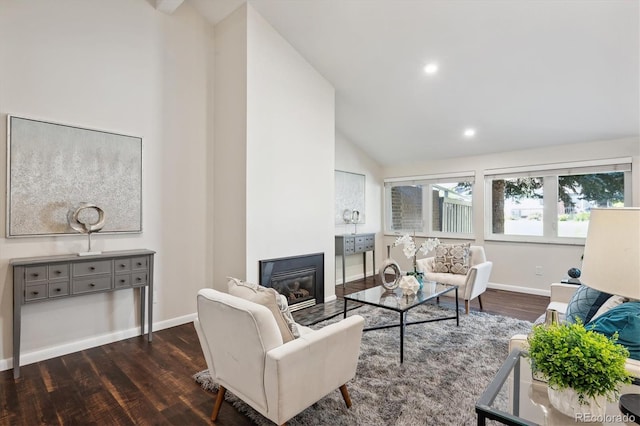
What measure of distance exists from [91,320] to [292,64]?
3.50 m

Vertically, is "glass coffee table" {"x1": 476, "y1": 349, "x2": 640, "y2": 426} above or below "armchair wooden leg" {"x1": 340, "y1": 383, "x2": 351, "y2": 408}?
above

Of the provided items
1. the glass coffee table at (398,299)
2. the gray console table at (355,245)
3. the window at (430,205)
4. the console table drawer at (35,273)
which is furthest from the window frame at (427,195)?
the console table drawer at (35,273)

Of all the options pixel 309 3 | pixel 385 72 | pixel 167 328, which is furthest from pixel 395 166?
pixel 167 328

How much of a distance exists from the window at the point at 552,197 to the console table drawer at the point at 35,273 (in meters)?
5.70

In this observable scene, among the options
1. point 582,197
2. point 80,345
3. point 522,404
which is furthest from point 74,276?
point 582,197

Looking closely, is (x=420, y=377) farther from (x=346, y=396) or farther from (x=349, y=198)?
(x=349, y=198)

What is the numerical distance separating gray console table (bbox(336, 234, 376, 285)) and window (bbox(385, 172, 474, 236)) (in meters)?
0.88

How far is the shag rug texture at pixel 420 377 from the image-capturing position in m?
1.96

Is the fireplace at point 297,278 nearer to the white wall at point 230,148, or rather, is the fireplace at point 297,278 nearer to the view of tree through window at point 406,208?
the white wall at point 230,148

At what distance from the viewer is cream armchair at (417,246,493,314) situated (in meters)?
3.77

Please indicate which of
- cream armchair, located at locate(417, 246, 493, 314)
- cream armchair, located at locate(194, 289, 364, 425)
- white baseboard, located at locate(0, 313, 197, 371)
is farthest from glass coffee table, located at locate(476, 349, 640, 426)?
white baseboard, located at locate(0, 313, 197, 371)

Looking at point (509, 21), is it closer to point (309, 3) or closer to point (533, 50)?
point (533, 50)

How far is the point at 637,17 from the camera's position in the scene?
2.74 meters

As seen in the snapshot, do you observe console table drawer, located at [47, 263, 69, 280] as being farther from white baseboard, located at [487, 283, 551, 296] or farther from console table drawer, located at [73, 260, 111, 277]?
white baseboard, located at [487, 283, 551, 296]
